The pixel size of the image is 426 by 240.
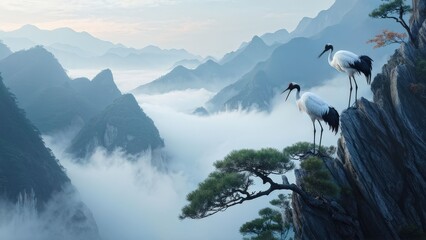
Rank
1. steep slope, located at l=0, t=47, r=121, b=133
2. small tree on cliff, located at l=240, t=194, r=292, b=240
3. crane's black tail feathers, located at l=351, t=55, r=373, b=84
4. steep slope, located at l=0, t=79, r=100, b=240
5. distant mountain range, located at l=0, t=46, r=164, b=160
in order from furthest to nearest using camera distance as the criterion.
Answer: steep slope, located at l=0, t=47, r=121, b=133 → distant mountain range, located at l=0, t=46, r=164, b=160 → steep slope, located at l=0, t=79, r=100, b=240 → small tree on cliff, located at l=240, t=194, r=292, b=240 → crane's black tail feathers, located at l=351, t=55, r=373, b=84

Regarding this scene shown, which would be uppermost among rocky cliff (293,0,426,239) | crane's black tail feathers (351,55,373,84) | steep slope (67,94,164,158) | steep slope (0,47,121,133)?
steep slope (0,47,121,133)

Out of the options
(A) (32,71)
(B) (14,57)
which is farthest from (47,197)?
(B) (14,57)

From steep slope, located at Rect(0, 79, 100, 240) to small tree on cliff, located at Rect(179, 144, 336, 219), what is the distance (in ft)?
296

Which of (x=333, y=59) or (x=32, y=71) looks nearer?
(x=333, y=59)

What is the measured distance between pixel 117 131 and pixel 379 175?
156113 mm

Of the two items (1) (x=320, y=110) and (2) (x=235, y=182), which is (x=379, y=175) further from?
(2) (x=235, y=182)

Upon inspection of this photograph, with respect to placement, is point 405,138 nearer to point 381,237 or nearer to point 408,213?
point 408,213

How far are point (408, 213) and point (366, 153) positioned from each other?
3.49m

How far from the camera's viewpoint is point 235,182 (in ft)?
50.4

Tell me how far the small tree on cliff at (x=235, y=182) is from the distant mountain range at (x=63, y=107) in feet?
496

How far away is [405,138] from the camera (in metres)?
20.1

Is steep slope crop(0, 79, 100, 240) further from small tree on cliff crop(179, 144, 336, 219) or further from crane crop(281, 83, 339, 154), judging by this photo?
crane crop(281, 83, 339, 154)

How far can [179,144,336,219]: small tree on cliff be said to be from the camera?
15.3 metres

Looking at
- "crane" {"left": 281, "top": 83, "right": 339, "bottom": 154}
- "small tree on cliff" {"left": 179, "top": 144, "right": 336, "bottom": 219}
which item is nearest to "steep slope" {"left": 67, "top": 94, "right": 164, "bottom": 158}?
"crane" {"left": 281, "top": 83, "right": 339, "bottom": 154}
